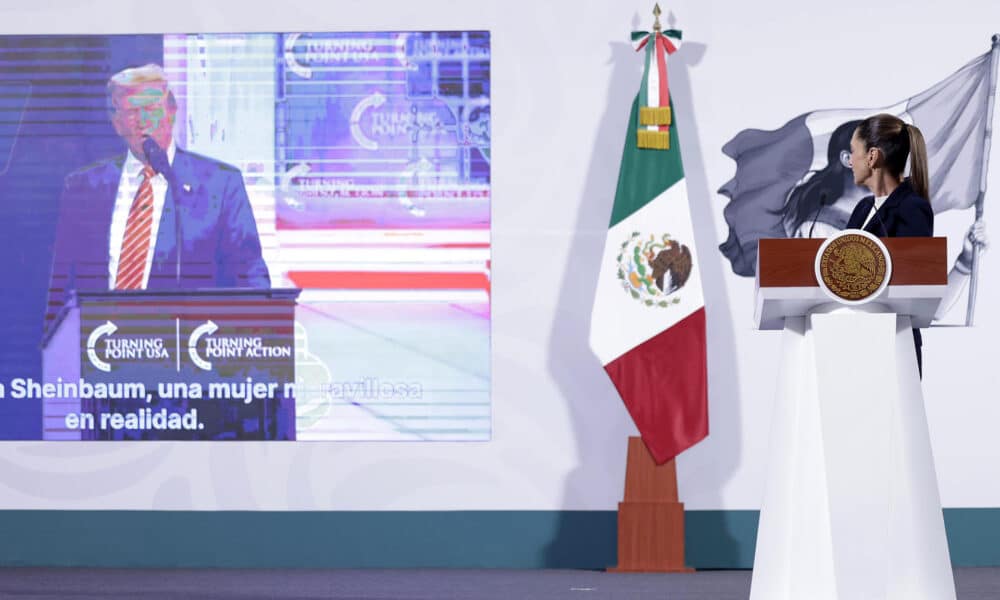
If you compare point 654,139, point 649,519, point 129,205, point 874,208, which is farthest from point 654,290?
point 129,205

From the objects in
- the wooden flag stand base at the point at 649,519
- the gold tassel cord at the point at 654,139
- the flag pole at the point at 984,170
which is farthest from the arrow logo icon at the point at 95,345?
the flag pole at the point at 984,170

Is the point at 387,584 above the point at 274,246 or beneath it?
beneath

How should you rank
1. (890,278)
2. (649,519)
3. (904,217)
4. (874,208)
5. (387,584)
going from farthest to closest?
(649,519) < (387,584) < (874,208) < (904,217) < (890,278)

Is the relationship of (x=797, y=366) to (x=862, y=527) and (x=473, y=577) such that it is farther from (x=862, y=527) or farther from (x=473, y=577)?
(x=473, y=577)

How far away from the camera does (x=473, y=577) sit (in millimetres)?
4840

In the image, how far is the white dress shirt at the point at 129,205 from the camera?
5105 millimetres

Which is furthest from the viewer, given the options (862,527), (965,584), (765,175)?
(765,175)

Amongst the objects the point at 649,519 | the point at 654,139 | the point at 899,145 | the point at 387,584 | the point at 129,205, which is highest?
the point at 654,139

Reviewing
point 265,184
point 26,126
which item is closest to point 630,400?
point 265,184

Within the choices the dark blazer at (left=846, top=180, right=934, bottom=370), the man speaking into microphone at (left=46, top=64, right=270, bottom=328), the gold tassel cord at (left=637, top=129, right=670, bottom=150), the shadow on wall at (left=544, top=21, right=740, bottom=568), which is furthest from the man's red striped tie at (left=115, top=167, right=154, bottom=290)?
the dark blazer at (left=846, top=180, right=934, bottom=370)

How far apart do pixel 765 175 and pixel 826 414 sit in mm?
2318

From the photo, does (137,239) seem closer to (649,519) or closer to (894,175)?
(649,519)

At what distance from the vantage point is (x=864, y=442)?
2.86 meters

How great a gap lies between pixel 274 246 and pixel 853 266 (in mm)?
2828
